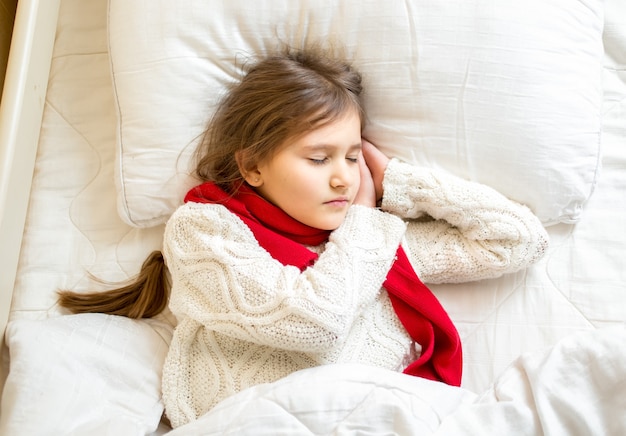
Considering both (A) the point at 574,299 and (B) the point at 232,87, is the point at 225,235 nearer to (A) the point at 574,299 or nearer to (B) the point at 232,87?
(B) the point at 232,87

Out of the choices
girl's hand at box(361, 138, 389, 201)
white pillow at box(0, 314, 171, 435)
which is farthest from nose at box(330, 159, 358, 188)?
white pillow at box(0, 314, 171, 435)

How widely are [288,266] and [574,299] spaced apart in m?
0.50

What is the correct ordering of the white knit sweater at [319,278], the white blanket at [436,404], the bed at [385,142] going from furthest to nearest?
the bed at [385,142]
the white knit sweater at [319,278]
the white blanket at [436,404]

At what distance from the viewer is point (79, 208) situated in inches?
47.7

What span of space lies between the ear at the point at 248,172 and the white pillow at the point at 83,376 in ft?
1.00

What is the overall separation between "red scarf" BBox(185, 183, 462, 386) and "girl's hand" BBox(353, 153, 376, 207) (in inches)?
3.9

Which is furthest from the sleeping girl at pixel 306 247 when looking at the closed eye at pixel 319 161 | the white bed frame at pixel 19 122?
the white bed frame at pixel 19 122

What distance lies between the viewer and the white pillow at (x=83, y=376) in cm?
95

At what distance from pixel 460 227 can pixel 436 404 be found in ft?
1.05

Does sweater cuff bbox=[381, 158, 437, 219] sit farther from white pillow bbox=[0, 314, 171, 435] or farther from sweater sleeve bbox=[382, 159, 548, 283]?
white pillow bbox=[0, 314, 171, 435]

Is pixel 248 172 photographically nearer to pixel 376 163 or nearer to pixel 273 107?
pixel 273 107

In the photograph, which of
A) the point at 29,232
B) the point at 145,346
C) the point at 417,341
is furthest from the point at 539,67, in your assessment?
the point at 29,232

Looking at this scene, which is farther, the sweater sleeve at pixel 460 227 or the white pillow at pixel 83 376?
the sweater sleeve at pixel 460 227

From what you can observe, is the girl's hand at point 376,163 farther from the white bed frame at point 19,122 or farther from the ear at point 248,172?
the white bed frame at point 19,122
